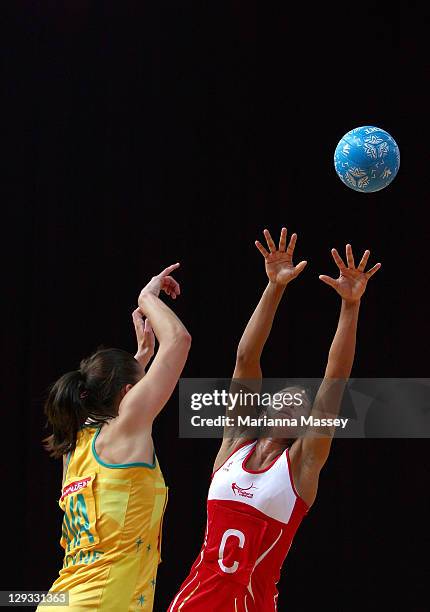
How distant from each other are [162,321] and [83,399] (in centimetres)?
30

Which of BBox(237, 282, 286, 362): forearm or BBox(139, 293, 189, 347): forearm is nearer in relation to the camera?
BBox(139, 293, 189, 347): forearm

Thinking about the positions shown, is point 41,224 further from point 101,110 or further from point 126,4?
point 126,4

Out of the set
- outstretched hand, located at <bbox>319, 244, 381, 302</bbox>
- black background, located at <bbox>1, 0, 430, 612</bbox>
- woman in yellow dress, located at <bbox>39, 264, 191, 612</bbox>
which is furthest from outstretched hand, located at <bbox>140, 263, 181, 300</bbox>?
black background, located at <bbox>1, 0, 430, 612</bbox>

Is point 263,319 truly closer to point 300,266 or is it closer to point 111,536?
point 300,266

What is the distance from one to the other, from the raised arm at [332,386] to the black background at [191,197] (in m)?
1.86

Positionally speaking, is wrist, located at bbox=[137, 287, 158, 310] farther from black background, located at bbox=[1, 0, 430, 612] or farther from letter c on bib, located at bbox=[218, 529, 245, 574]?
black background, located at bbox=[1, 0, 430, 612]

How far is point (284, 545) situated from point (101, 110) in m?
3.14

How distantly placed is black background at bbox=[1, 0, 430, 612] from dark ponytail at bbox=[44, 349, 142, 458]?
259 cm

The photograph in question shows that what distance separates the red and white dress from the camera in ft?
8.95

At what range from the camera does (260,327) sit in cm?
306

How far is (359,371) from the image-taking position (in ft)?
15.7

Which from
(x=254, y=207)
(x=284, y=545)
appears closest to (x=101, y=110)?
(x=254, y=207)

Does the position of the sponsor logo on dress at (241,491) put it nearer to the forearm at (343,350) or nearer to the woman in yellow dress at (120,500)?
the forearm at (343,350)

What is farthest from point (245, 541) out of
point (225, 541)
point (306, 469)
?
point (306, 469)
